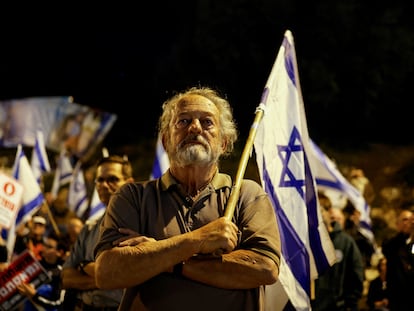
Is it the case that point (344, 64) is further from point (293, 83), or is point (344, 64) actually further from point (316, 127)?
point (293, 83)

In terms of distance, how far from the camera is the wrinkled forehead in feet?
12.8

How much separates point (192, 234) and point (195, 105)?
709mm

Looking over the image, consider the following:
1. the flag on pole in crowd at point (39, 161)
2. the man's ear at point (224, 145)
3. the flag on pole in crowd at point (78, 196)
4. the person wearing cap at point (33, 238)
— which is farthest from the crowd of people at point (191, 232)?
the flag on pole in crowd at point (78, 196)

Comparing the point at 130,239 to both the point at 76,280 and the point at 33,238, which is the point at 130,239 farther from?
the point at 33,238

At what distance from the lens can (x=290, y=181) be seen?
5.18 m

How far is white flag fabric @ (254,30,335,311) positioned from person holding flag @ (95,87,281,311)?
Result: 1.05 meters

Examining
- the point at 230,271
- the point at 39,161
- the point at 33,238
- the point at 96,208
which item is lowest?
the point at 33,238

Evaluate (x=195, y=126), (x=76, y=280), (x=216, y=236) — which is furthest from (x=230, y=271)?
→ (x=76, y=280)

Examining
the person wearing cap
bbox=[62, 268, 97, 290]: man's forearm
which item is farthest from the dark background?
bbox=[62, 268, 97, 290]: man's forearm

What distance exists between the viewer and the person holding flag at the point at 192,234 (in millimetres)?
3484

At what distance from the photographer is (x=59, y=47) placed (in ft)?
94.4

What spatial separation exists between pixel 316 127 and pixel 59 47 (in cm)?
1083

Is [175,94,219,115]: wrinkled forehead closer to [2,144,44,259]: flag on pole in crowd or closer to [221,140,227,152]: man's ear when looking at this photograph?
[221,140,227,152]: man's ear

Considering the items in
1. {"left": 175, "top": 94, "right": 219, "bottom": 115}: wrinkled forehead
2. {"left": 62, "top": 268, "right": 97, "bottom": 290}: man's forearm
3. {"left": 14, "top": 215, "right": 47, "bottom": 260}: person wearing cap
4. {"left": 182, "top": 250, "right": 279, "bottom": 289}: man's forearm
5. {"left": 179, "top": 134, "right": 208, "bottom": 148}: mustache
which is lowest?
{"left": 14, "top": 215, "right": 47, "bottom": 260}: person wearing cap
